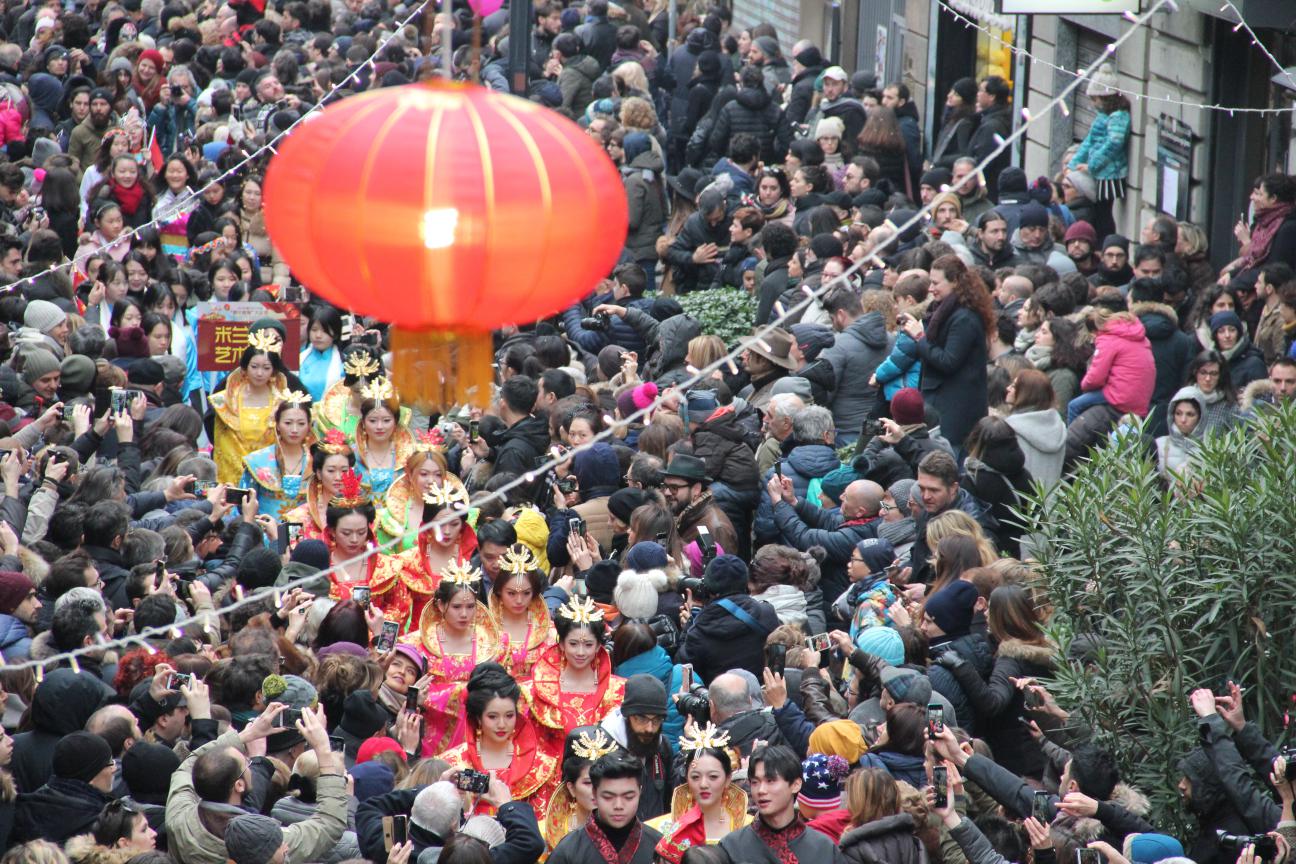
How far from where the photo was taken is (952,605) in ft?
26.9

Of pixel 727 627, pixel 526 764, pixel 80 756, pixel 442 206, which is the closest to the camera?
pixel 442 206

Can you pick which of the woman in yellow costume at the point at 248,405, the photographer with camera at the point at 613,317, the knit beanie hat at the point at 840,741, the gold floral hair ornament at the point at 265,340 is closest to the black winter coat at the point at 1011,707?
the knit beanie hat at the point at 840,741

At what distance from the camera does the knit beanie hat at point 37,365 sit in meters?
11.5

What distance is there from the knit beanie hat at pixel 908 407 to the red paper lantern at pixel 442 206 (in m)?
5.07

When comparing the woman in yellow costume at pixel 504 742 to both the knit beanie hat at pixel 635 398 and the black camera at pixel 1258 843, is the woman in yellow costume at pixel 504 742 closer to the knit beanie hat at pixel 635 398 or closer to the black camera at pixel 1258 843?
the black camera at pixel 1258 843

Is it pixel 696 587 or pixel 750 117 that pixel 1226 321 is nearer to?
pixel 696 587

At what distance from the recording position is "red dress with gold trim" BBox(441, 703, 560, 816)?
25.4 feet

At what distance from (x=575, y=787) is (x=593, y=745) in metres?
0.29

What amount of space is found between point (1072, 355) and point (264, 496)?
4887 mm

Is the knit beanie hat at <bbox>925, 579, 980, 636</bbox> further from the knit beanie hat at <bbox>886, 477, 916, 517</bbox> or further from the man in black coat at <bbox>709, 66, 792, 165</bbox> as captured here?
the man in black coat at <bbox>709, 66, 792, 165</bbox>

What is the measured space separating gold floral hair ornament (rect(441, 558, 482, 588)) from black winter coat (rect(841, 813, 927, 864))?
106 inches

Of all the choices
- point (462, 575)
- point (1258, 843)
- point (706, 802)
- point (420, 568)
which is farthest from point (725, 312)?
point (1258, 843)

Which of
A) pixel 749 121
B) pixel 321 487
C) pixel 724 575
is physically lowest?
pixel 749 121

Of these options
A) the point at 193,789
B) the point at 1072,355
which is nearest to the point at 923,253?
the point at 1072,355
